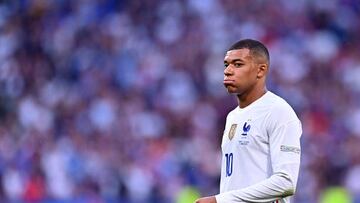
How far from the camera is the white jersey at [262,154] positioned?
554 cm

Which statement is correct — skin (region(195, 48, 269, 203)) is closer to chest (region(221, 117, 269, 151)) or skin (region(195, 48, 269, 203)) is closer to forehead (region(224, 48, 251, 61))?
forehead (region(224, 48, 251, 61))

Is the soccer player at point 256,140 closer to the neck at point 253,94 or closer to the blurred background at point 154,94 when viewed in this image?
the neck at point 253,94

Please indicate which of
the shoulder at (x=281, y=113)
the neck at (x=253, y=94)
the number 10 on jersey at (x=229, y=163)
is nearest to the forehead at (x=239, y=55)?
the neck at (x=253, y=94)

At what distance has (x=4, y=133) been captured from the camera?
15.0 meters

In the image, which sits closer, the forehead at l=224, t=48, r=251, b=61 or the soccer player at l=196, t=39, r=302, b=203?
the soccer player at l=196, t=39, r=302, b=203

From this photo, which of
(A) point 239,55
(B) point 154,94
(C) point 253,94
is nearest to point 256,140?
(C) point 253,94

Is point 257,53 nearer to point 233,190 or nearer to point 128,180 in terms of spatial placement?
point 233,190

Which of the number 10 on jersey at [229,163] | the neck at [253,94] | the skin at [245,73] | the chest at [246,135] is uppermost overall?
the skin at [245,73]

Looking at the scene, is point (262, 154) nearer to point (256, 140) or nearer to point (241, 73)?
point (256, 140)

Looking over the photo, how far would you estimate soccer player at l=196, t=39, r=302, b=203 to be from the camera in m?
5.55

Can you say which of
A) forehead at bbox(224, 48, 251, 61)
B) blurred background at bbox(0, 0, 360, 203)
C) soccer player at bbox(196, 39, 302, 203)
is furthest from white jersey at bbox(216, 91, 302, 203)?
blurred background at bbox(0, 0, 360, 203)

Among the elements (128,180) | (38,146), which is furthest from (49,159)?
(128,180)

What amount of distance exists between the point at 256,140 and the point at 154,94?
922 cm

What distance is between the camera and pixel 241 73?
5.77 meters
